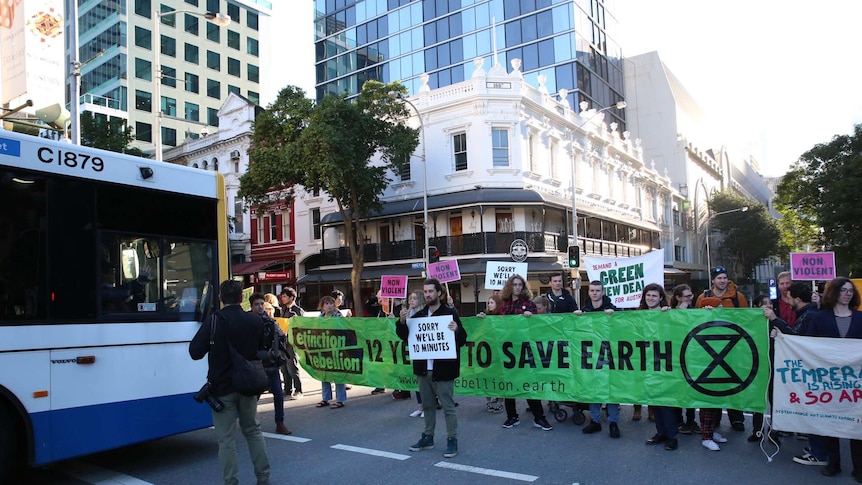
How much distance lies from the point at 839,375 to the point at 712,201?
199 ft

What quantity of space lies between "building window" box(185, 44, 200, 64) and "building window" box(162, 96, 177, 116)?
4.26m

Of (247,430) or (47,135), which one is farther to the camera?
(47,135)

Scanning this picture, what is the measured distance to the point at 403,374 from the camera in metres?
9.06

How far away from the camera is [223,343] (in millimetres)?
5238

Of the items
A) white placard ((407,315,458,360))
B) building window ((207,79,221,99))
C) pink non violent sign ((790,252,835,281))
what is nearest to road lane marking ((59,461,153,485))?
white placard ((407,315,458,360))

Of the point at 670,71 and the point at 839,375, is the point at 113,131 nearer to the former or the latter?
the point at 839,375

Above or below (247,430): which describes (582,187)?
above

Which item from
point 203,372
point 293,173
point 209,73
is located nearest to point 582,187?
point 293,173

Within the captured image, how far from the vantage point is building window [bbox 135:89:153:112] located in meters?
53.6

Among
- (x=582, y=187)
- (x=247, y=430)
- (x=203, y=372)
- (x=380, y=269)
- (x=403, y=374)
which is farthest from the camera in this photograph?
(x=582, y=187)

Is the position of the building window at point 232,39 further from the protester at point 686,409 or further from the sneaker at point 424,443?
the sneaker at point 424,443

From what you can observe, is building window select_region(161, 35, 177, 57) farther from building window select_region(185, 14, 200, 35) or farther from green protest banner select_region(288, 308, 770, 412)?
green protest banner select_region(288, 308, 770, 412)

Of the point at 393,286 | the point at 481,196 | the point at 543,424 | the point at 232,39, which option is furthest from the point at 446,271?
the point at 232,39

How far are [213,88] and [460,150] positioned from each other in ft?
119
